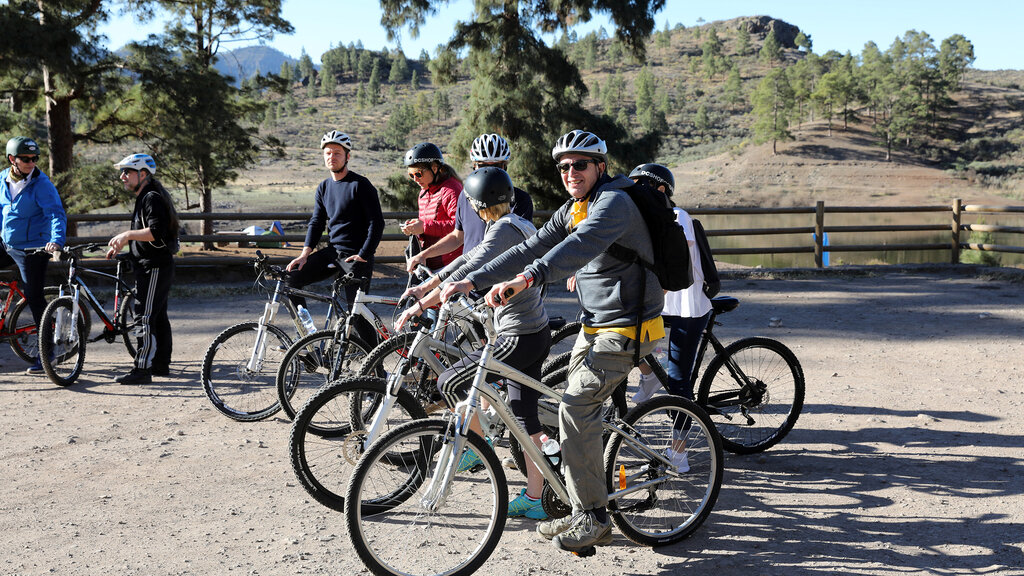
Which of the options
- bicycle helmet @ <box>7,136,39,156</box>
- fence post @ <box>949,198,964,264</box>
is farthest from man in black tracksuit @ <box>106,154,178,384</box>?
fence post @ <box>949,198,964,264</box>

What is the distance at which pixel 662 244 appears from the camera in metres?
3.44

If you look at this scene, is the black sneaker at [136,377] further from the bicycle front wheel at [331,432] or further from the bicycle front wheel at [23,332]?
the bicycle front wheel at [331,432]

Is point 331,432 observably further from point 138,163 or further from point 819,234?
point 819,234

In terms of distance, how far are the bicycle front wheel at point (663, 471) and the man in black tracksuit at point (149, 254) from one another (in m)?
4.54

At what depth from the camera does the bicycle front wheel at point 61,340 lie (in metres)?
6.68

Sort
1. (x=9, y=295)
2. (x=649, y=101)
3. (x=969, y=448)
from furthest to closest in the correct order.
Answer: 1. (x=649, y=101)
2. (x=9, y=295)
3. (x=969, y=448)

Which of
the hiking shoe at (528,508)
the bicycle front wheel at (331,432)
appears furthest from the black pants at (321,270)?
the hiking shoe at (528,508)

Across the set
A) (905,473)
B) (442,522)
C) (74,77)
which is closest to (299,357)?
(442,522)

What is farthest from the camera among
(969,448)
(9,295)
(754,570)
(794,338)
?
(794,338)

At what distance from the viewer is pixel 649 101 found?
132250 millimetres

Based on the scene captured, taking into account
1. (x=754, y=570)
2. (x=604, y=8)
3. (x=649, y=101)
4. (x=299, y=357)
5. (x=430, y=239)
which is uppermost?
(x=649, y=101)

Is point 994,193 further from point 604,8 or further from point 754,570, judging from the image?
point 754,570

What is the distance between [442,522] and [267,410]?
7.81 feet

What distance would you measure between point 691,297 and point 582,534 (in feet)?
5.85
